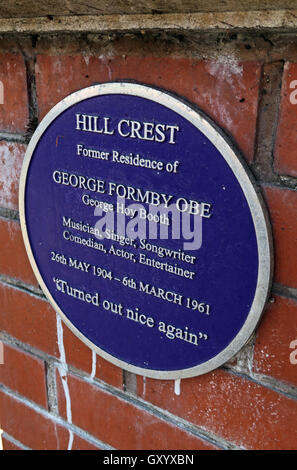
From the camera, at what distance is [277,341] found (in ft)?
2.33

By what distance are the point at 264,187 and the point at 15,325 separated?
27.4 inches

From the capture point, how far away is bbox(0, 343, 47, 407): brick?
1.08 metres

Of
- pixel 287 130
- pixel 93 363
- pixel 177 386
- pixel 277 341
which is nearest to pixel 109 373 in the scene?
pixel 93 363

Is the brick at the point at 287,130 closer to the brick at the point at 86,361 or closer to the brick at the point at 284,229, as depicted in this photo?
the brick at the point at 284,229

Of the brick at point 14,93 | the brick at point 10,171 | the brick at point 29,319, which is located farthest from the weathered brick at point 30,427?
the brick at point 14,93

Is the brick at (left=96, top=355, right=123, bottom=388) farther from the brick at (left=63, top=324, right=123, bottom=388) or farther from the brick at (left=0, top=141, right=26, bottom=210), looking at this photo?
the brick at (left=0, top=141, right=26, bottom=210)

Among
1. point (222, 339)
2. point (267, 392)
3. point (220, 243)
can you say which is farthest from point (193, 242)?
point (267, 392)

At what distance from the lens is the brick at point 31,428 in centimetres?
110

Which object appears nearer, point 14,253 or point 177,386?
point 177,386

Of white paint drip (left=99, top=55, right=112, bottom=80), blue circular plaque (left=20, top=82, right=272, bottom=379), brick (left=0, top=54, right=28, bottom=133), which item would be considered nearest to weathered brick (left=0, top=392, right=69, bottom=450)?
blue circular plaque (left=20, top=82, right=272, bottom=379)

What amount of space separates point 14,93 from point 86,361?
56 centimetres

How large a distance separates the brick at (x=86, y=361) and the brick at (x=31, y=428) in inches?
8.0

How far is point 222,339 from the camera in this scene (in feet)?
2.42

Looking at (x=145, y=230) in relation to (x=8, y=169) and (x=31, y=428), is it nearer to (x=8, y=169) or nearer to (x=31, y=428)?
(x=8, y=169)
